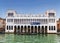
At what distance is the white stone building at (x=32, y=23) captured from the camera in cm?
2444

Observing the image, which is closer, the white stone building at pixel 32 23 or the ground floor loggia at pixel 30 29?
the ground floor loggia at pixel 30 29

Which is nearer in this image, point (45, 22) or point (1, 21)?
point (45, 22)

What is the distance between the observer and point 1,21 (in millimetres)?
28016

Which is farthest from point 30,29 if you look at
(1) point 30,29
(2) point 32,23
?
(2) point 32,23

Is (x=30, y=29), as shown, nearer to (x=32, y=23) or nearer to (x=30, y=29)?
(x=30, y=29)

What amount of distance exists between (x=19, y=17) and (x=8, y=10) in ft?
6.72

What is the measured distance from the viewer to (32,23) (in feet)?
79.9

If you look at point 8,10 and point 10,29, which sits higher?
point 8,10

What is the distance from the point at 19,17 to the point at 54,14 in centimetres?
505

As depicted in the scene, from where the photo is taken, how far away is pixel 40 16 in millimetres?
24562

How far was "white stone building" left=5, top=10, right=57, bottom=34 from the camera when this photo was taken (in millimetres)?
24438

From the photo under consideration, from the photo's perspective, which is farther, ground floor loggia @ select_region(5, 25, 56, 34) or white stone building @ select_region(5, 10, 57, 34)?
white stone building @ select_region(5, 10, 57, 34)

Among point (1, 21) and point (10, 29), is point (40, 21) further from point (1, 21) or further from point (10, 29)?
point (1, 21)

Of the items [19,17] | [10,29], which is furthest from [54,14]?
[10,29]
